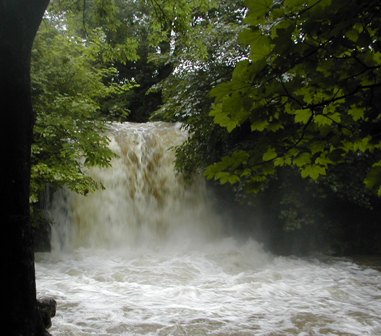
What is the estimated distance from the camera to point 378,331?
4.54m

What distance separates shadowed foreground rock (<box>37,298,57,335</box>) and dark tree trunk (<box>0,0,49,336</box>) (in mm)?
1681

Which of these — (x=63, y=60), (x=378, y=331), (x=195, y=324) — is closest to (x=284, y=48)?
(x=195, y=324)

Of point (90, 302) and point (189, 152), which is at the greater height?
point (189, 152)

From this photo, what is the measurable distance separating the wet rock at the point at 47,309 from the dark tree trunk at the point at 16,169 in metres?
1.68

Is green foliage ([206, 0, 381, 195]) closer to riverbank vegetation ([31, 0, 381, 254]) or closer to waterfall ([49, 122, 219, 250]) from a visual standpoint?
riverbank vegetation ([31, 0, 381, 254])

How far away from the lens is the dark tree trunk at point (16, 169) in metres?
2.36

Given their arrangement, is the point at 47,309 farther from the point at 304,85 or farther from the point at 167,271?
the point at 304,85

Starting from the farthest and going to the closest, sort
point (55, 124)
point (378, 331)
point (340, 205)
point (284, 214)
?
point (340, 205), point (284, 214), point (55, 124), point (378, 331)

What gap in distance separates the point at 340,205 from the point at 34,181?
7.55m

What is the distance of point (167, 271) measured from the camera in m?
7.76

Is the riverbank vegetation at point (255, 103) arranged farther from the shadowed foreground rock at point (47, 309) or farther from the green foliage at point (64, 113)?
the shadowed foreground rock at point (47, 309)

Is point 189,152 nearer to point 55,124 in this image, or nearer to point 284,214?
point 284,214

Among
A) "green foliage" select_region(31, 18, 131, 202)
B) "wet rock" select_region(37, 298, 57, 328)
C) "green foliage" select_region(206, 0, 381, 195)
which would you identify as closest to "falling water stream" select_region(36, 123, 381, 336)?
"wet rock" select_region(37, 298, 57, 328)

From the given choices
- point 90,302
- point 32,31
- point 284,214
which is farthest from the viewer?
point 284,214
